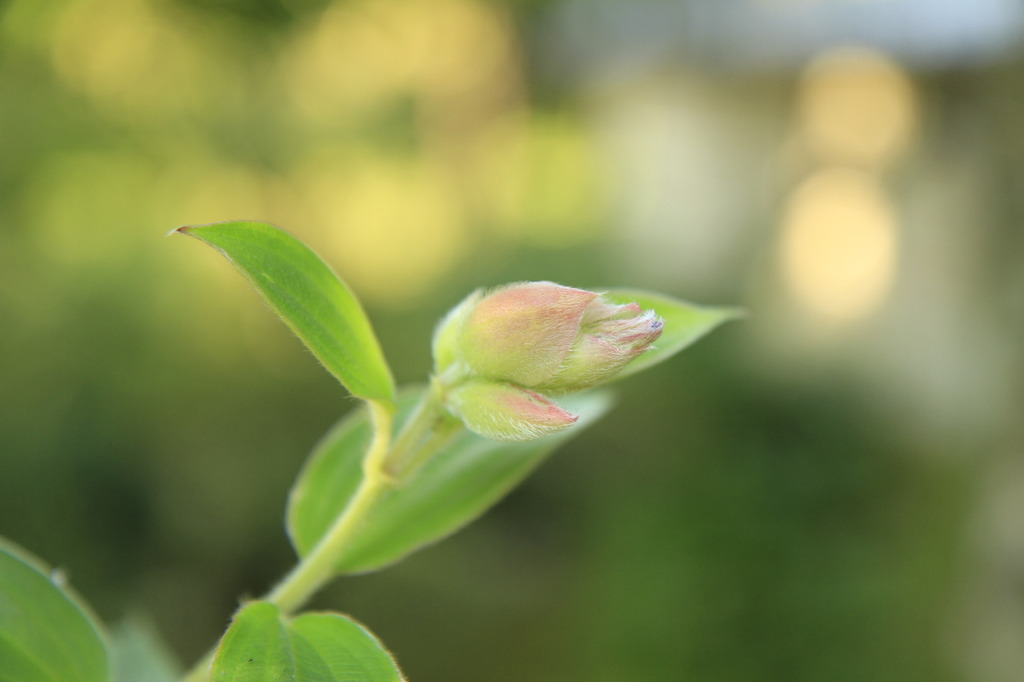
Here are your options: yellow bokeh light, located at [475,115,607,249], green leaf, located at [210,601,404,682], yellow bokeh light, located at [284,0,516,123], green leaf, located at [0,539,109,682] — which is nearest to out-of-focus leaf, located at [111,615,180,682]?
green leaf, located at [0,539,109,682]

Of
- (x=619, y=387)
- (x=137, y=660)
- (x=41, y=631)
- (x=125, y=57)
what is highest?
(x=125, y=57)

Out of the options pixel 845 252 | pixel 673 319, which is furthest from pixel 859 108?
pixel 673 319

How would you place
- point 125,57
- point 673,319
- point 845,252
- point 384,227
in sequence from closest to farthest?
1. point 673,319
2. point 125,57
3. point 384,227
4. point 845,252

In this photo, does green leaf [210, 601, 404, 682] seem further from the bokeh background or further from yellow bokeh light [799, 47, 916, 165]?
yellow bokeh light [799, 47, 916, 165]

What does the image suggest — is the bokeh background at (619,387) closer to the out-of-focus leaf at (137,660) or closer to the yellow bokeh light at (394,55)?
the yellow bokeh light at (394,55)

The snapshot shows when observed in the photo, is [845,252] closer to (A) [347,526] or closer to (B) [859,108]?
(B) [859,108]

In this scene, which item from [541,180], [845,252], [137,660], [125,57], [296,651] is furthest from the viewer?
[541,180]

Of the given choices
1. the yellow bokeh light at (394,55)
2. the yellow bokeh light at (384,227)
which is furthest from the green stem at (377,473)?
the yellow bokeh light at (394,55)

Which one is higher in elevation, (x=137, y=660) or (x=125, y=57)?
(x=125, y=57)

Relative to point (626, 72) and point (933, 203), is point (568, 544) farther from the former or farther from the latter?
point (626, 72)
